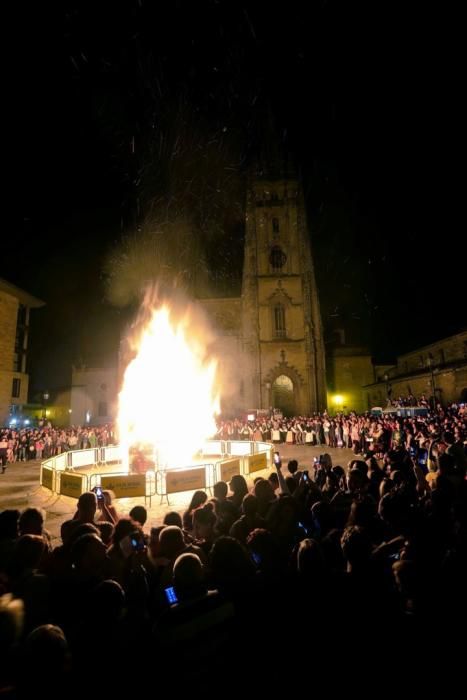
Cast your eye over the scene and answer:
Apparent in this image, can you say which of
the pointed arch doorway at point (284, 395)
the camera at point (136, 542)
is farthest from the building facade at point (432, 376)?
the camera at point (136, 542)

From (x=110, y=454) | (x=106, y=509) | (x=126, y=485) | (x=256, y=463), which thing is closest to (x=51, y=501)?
(x=126, y=485)

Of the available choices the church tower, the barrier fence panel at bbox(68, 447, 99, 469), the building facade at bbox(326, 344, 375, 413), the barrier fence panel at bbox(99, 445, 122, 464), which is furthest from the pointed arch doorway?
the barrier fence panel at bbox(68, 447, 99, 469)

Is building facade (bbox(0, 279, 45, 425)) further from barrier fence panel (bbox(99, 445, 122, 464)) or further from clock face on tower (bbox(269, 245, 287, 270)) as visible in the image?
clock face on tower (bbox(269, 245, 287, 270))

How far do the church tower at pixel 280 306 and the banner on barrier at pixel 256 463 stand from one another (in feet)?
79.9

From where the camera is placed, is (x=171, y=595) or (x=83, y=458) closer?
(x=171, y=595)

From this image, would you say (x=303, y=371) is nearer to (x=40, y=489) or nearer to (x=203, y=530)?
(x=40, y=489)

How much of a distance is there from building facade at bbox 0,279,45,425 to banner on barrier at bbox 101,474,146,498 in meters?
32.2

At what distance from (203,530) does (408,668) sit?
3098 mm

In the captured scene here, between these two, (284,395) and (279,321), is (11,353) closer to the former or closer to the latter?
(279,321)

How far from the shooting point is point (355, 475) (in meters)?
6.92

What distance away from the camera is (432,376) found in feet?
99.2

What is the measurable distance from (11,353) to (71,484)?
1353 inches

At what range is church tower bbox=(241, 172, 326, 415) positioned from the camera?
134ft

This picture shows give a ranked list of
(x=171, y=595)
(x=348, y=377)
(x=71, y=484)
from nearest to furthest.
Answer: (x=171, y=595) < (x=71, y=484) < (x=348, y=377)
